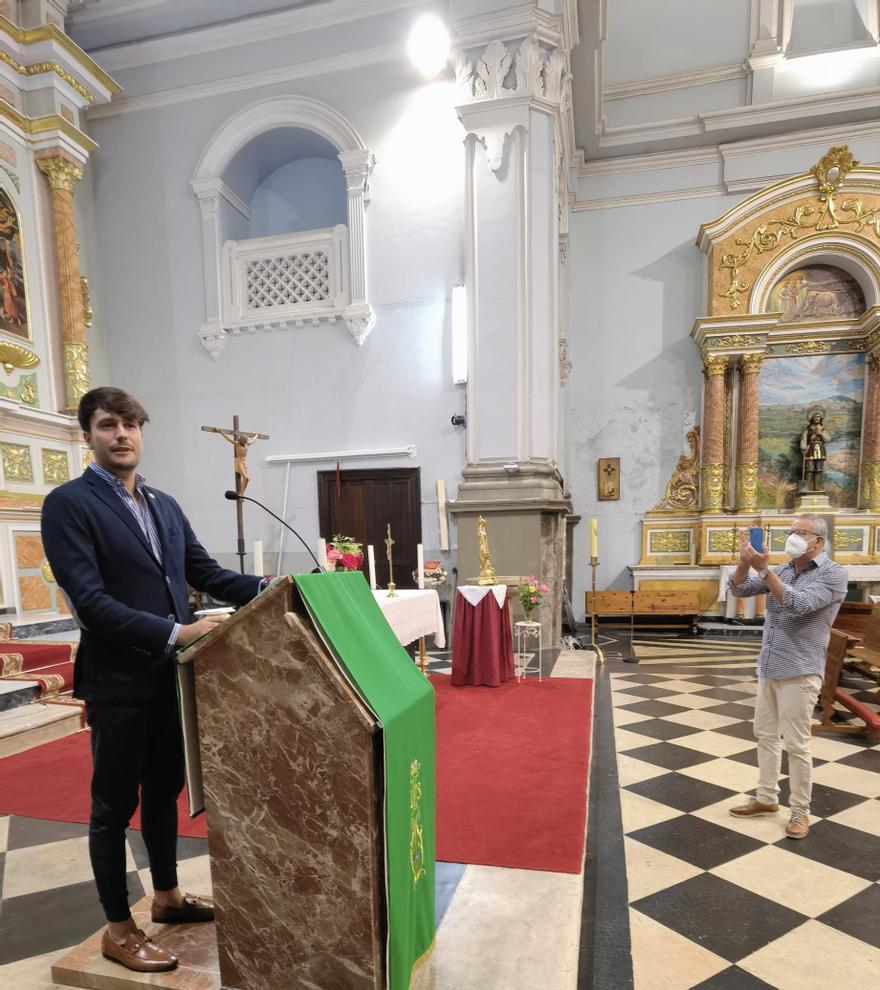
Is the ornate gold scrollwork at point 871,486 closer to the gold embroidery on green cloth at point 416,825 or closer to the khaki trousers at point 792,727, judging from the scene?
the khaki trousers at point 792,727

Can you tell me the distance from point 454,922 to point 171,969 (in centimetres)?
86

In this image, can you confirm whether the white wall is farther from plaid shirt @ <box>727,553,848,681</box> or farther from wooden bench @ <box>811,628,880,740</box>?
plaid shirt @ <box>727,553,848,681</box>

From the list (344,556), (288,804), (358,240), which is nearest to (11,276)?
(358,240)

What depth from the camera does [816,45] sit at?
916 cm

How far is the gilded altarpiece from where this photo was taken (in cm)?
843

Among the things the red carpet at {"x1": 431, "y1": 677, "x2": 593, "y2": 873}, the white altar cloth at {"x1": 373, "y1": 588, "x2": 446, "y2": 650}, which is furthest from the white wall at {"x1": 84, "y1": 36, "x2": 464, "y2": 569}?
the red carpet at {"x1": 431, "y1": 677, "x2": 593, "y2": 873}

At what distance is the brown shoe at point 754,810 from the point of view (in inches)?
111

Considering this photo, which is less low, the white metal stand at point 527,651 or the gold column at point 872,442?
the gold column at point 872,442

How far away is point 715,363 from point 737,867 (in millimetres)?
7817

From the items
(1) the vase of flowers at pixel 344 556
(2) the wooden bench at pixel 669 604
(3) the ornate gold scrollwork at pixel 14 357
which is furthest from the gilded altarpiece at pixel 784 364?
(3) the ornate gold scrollwork at pixel 14 357

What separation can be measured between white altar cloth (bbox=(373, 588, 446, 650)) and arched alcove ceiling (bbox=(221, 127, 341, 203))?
669 cm

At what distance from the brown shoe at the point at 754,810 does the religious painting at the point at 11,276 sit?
7.68 m

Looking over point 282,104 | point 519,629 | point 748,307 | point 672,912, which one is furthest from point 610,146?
point 672,912

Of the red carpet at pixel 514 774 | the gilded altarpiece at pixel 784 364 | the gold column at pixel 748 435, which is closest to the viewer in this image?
the red carpet at pixel 514 774
